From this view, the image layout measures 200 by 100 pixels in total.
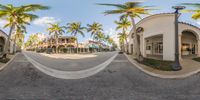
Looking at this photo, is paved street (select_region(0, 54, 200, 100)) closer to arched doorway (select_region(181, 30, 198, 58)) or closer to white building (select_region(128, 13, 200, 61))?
arched doorway (select_region(181, 30, 198, 58))

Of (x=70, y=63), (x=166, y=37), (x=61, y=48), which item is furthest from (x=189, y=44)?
(x=61, y=48)

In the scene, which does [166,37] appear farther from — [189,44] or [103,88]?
[103,88]

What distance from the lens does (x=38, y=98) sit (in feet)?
28.4

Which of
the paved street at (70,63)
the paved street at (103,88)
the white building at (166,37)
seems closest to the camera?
the paved street at (103,88)

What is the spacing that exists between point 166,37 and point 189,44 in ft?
9.56

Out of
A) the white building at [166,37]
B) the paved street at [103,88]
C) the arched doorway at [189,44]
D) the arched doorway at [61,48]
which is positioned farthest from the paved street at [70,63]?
the arched doorway at [189,44]

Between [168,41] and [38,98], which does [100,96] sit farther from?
[168,41]

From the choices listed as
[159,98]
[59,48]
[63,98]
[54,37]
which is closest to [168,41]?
[159,98]

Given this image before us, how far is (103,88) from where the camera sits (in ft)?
34.7

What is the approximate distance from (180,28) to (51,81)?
1106 centimetres

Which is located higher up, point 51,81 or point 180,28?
point 180,28

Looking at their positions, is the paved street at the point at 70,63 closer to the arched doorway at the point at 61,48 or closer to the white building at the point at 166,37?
the arched doorway at the point at 61,48

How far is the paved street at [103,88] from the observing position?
898cm

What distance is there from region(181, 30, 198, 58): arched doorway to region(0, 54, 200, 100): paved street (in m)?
2.86
